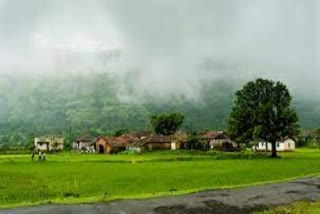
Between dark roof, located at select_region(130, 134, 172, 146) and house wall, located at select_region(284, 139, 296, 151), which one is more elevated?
dark roof, located at select_region(130, 134, 172, 146)

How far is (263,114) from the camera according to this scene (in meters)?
85.4

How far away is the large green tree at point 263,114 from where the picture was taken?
84.8m

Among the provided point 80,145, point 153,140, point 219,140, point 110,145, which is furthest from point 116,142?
point 80,145

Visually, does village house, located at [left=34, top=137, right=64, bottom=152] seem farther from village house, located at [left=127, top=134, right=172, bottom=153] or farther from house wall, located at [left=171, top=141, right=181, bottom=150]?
house wall, located at [left=171, top=141, right=181, bottom=150]

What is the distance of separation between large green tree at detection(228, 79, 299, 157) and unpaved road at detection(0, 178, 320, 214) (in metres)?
52.4

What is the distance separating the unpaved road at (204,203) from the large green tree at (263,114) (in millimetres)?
52370

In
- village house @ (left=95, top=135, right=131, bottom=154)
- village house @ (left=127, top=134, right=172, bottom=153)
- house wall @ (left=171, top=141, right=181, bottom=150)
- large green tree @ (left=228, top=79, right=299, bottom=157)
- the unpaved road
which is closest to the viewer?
the unpaved road

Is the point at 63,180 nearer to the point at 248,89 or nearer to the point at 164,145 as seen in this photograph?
the point at 248,89

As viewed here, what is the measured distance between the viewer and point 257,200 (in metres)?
28.0

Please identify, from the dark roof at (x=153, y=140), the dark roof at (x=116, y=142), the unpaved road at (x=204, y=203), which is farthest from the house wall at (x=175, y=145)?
the unpaved road at (x=204, y=203)

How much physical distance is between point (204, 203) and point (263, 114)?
6098 cm

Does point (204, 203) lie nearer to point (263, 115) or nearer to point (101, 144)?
point (263, 115)

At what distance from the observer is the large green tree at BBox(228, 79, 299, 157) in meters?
84.8

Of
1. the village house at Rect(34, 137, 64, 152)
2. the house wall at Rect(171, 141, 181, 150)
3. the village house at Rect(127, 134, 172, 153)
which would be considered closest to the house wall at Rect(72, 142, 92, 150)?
the village house at Rect(34, 137, 64, 152)
